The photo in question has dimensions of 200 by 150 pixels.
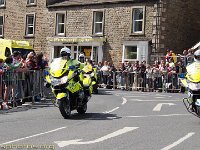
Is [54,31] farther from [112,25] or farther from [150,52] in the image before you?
[150,52]

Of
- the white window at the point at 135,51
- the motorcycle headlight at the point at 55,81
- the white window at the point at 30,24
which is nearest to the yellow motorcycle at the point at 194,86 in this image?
the motorcycle headlight at the point at 55,81

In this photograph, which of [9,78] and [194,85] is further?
[9,78]

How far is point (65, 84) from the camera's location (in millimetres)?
13758

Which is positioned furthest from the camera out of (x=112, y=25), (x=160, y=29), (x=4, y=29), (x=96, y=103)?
(x=4, y=29)

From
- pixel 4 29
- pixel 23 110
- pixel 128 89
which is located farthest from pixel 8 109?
pixel 4 29

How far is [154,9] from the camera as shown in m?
37.1

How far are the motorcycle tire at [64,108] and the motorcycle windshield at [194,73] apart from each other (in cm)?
353

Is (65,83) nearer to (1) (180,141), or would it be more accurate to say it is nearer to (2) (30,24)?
(1) (180,141)

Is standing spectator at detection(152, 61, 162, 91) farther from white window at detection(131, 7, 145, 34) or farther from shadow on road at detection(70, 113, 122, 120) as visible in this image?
shadow on road at detection(70, 113, 122, 120)

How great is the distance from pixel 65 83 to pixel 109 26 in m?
26.2

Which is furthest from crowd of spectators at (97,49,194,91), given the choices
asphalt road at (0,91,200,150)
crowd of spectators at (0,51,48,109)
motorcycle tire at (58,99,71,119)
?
motorcycle tire at (58,99,71,119)

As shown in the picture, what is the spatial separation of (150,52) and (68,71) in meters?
23.7

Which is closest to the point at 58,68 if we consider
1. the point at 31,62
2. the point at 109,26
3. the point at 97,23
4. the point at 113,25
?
the point at 31,62

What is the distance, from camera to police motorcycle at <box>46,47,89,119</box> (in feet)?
45.0
